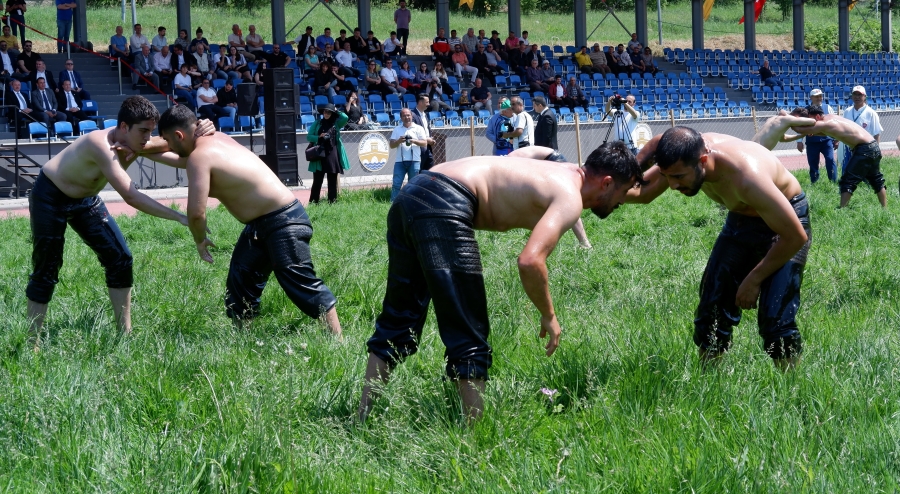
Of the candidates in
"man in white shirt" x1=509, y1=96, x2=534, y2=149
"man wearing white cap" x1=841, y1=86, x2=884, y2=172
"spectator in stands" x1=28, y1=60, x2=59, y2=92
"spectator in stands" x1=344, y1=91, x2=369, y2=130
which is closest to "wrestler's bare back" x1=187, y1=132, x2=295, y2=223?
"man in white shirt" x1=509, y1=96, x2=534, y2=149

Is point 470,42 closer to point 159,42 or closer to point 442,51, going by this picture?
point 442,51

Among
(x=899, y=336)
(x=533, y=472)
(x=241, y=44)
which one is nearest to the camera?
(x=533, y=472)

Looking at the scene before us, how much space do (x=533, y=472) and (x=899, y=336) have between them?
2764 mm

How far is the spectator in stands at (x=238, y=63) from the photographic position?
21453 millimetres

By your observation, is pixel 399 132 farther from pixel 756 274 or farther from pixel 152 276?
pixel 756 274

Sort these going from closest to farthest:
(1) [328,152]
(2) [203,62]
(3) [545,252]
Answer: (3) [545,252]
(1) [328,152]
(2) [203,62]

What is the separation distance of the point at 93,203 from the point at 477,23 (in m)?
49.2

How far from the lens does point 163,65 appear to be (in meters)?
21.7

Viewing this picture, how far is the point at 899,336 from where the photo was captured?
5.20 m

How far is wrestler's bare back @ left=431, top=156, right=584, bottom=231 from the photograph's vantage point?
4.04 m

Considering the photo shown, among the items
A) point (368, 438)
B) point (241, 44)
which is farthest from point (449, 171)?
point (241, 44)

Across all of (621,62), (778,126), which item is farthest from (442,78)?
(778,126)

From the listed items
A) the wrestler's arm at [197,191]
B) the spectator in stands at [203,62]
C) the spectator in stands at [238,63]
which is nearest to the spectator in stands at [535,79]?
the spectator in stands at [238,63]

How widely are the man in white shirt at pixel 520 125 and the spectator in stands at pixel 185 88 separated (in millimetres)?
8833
